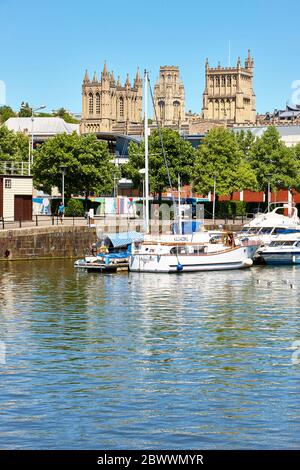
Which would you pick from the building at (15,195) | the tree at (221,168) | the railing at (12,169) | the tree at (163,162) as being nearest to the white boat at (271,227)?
the building at (15,195)

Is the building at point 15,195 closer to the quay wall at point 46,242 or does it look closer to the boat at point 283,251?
the quay wall at point 46,242

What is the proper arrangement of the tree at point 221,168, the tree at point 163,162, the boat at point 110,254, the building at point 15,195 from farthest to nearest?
the tree at point 221,168 → the tree at point 163,162 → the building at point 15,195 → the boat at point 110,254

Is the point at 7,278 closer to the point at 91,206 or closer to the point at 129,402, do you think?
the point at 129,402

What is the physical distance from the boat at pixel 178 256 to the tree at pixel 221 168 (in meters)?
53.3

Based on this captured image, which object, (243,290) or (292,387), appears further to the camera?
(243,290)

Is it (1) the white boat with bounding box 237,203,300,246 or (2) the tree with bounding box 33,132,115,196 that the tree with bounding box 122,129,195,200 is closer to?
(2) the tree with bounding box 33,132,115,196

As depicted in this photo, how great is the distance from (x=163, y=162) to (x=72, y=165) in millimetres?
15765

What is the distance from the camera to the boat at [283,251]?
79.8m

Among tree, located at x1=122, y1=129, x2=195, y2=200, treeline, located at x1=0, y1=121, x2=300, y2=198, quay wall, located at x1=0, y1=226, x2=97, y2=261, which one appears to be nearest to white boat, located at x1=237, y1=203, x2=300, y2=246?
quay wall, located at x1=0, y1=226, x2=97, y2=261

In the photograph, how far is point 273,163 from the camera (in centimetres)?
13625

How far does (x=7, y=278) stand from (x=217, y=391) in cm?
3385

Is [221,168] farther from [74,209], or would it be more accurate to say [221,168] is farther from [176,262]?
[176,262]

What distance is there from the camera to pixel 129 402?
31.0 meters
